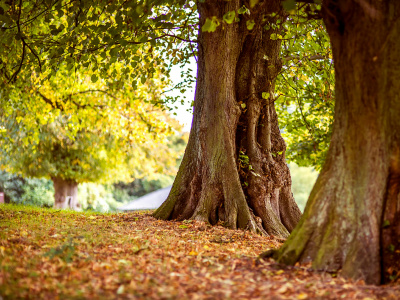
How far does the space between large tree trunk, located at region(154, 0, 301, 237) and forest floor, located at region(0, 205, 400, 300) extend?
105 centimetres

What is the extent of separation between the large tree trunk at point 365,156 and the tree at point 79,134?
35.7 feet

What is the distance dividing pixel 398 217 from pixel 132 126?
1444 cm

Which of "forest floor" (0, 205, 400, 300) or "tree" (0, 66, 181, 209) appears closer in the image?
"forest floor" (0, 205, 400, 300)

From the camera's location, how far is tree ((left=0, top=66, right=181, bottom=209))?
50.1 ft

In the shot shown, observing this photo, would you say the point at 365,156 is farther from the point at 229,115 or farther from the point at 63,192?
the point at 63,192

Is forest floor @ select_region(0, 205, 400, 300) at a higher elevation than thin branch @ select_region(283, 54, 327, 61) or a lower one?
lower

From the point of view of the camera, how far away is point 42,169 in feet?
61.4

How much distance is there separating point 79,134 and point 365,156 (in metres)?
16.3

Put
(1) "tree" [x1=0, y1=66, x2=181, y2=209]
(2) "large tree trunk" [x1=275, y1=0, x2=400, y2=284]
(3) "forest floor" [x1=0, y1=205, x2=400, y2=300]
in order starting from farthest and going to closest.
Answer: (1) "tree" [x1=0, y1=66, x2=181, y2=209] → (2) "large tree trunk" [x1=275, y1=0, x2=400, y2=284] → (3) "forest floor" [x1=0, y1=205, x2=400, y2=300]

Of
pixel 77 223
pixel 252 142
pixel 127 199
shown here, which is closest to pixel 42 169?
pixel 77 223

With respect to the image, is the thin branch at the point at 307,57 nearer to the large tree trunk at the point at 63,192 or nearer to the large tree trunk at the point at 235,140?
the large tree trunk at the point at 235,140

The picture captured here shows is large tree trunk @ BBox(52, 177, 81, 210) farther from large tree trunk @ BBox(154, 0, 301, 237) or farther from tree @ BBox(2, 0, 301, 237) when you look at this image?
large tree trunk @ BBox(154, 0, 301, 237)

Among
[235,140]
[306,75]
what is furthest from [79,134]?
[235,140]

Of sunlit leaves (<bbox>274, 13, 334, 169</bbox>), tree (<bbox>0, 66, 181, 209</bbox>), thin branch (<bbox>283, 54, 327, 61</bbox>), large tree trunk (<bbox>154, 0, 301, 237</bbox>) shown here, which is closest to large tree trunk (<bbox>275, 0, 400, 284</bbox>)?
sunlit leaves (<bbox>274, 13, 334, 169</bbox>)
